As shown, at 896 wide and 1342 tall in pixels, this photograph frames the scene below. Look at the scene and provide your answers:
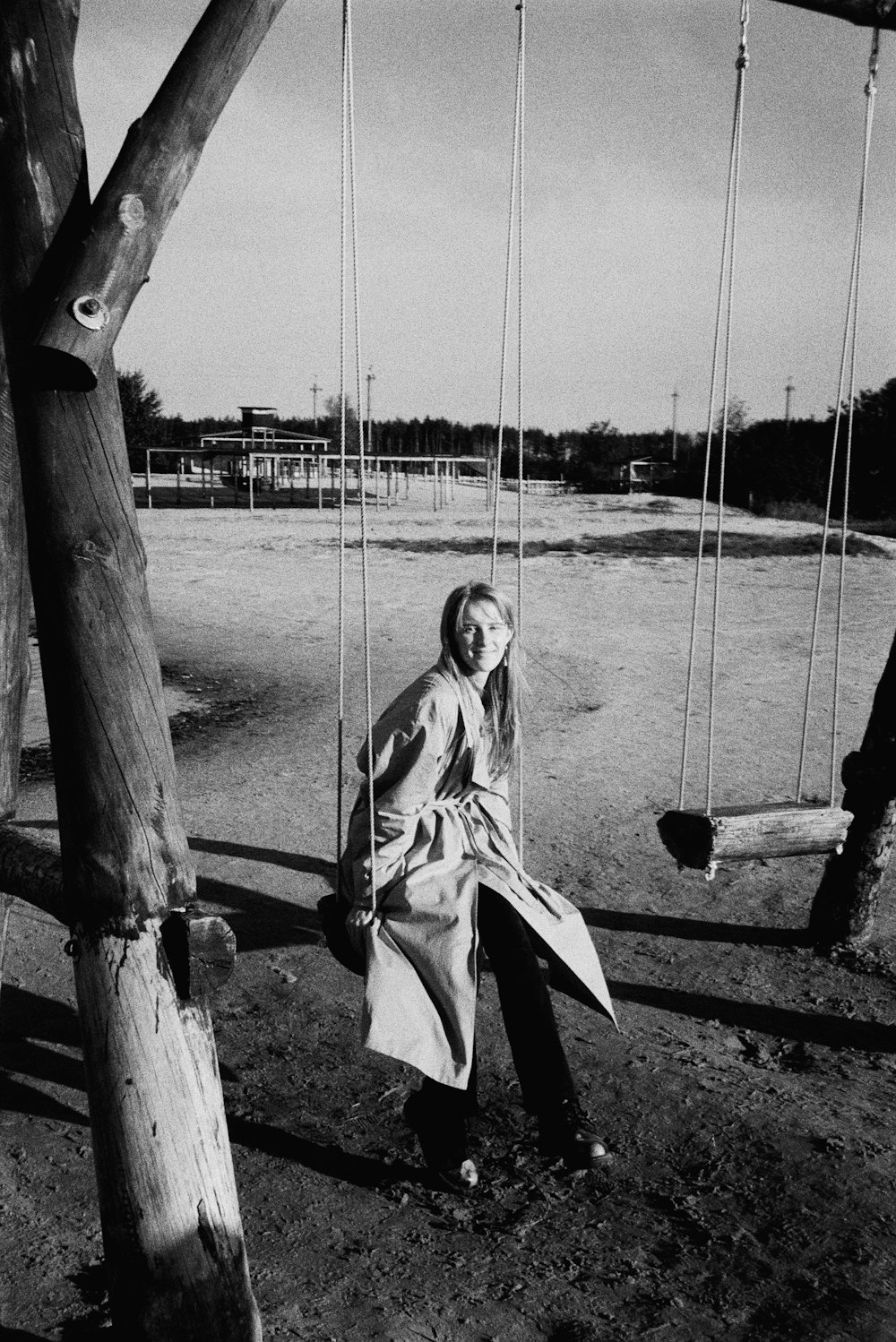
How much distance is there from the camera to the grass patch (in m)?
17.1

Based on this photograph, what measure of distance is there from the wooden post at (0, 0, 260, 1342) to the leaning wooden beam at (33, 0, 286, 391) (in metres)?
0.03

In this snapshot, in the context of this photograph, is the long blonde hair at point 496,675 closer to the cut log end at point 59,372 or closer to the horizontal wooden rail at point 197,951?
the horizontal wooden rail at point 197,951

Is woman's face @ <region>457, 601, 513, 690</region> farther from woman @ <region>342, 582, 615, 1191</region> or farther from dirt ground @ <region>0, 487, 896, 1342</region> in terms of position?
dirt ground @ <region>0, 487, 896, 1342</region>

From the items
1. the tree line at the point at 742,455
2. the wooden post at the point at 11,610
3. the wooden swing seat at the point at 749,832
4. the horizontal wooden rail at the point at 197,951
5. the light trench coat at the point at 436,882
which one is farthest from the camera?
the tree line at the point at 742,455

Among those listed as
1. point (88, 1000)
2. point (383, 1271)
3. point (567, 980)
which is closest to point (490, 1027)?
point (567, 980)

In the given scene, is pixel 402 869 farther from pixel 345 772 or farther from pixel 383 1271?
pixel 345 772

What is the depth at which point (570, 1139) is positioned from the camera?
3066 millimetres

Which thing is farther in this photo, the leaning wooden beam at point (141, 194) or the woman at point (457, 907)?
the woman at point (457, 907)

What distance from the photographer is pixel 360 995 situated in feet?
14.3

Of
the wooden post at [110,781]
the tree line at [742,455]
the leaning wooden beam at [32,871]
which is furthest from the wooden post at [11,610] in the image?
the tree line at [742,455]

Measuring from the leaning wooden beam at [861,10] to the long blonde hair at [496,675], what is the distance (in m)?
1.97

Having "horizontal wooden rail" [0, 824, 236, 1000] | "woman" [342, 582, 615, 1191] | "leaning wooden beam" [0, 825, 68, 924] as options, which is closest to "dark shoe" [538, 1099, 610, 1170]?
"woman" [342, 582, 615, 1191]

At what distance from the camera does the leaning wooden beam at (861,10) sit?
3818 mm

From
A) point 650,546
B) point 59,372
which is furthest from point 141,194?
point 650,546
